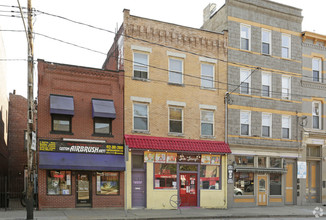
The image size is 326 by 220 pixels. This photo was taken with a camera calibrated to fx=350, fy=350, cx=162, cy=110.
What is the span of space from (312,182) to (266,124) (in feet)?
19.9

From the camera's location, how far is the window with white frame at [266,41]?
24.9 m

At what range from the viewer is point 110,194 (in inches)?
765

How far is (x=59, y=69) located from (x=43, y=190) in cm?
646

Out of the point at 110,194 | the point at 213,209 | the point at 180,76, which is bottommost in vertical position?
the point at 213,209

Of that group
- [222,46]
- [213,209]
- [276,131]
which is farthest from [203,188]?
[222,46]

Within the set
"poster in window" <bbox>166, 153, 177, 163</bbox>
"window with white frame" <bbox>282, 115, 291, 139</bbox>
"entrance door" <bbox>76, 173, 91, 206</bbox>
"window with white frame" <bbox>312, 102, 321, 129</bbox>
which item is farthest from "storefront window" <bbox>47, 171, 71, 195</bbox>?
"window with white frame" <bbox>312, 102, 321, 129</bbox>

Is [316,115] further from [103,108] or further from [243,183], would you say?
[103,108]

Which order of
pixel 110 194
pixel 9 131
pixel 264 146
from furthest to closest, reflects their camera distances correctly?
1. pixel 9 131
2. pixel 264 146
3. pixel 110 194

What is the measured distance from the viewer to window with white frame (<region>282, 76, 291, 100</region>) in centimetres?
2531

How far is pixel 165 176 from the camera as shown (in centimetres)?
2095

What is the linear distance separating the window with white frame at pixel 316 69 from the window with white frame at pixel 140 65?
1353 centimetres

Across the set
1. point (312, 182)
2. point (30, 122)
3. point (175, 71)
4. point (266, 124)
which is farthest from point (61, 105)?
point (312, 182)

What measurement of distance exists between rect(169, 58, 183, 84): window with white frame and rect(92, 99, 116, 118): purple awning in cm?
446

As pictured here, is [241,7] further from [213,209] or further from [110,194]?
[110,194]
